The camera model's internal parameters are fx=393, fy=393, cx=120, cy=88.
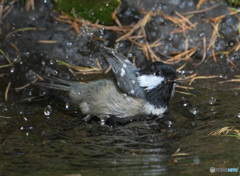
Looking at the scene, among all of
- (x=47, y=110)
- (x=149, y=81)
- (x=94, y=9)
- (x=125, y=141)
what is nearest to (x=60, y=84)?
(x=47, y=110)

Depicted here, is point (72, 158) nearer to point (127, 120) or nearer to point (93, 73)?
point (127, 120)

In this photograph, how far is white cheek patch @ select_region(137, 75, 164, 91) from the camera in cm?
373

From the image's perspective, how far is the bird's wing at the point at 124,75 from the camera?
3.70 meters

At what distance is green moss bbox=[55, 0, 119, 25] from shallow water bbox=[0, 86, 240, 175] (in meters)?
1.64

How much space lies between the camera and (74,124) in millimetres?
3676

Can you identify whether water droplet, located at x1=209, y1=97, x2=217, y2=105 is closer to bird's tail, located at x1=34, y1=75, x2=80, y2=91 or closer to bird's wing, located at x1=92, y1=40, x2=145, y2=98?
bird's wing, located at x1=92, y1=40, x2=145, y2=98

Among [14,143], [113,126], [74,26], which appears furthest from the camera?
[74,26]

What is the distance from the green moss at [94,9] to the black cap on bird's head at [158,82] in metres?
1.65

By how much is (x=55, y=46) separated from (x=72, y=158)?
2.40m

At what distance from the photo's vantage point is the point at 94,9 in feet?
17.1

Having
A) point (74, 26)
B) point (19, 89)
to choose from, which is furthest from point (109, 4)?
point (19, 89)

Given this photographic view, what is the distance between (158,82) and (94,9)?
1909mm

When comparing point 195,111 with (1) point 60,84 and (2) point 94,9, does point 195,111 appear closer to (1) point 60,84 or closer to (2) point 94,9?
(1) point 60,84

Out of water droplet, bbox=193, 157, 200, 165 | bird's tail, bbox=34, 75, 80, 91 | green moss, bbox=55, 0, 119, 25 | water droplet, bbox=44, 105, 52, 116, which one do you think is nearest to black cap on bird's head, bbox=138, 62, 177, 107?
bird's tail, bbox=34, 75, 80, 91
